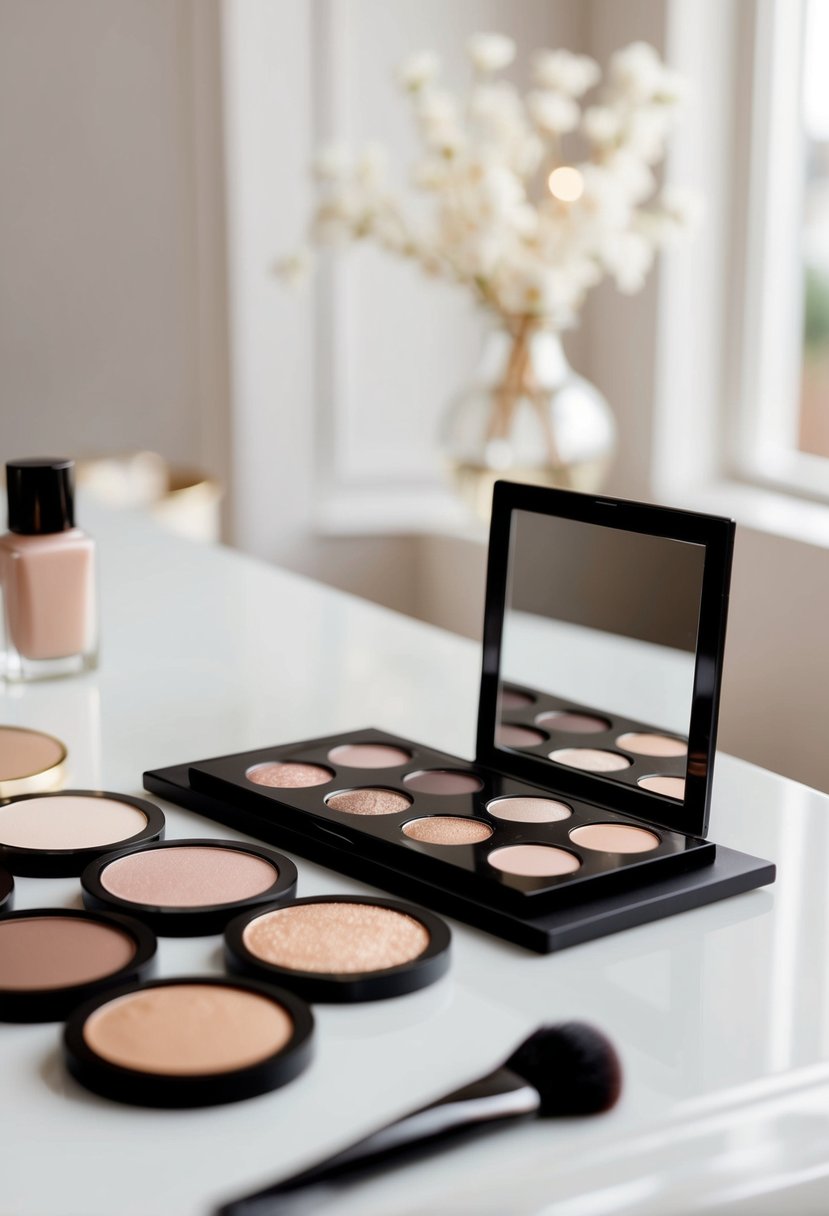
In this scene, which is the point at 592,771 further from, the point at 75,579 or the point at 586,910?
the point at 75,579

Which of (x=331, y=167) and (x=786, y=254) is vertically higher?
(x=331, y=167)

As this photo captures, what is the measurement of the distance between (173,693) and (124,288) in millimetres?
1868

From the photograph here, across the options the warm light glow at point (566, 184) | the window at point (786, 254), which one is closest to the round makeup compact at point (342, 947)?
the warm light glow at point (566, 184)

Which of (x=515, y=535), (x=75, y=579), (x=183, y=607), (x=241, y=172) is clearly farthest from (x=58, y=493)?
(x=241, y=172)

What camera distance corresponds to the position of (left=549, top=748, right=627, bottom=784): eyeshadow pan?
76 centimetres

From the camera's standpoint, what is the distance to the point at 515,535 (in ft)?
2.56

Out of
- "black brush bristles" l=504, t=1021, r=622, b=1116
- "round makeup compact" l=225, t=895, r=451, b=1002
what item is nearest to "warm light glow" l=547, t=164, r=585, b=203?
"round makeup compact" l=225, t=895, r=451, b=1002

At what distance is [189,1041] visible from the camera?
1.69 ft

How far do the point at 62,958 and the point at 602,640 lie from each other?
0.35m

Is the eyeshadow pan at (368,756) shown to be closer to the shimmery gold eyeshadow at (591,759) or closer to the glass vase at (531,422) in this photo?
the shimmery gold eyeshadow at (591,759)

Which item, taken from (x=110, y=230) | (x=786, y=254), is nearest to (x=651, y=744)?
(x=786, y=254)

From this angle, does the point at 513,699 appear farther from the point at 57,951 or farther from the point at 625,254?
the point at 625,254

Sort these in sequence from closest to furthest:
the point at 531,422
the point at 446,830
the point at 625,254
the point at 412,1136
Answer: the point at 412,1136 → the point at 446,830 → the point at 625,254 → the point at 531,422

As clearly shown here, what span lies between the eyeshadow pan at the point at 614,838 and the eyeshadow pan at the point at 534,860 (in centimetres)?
2
